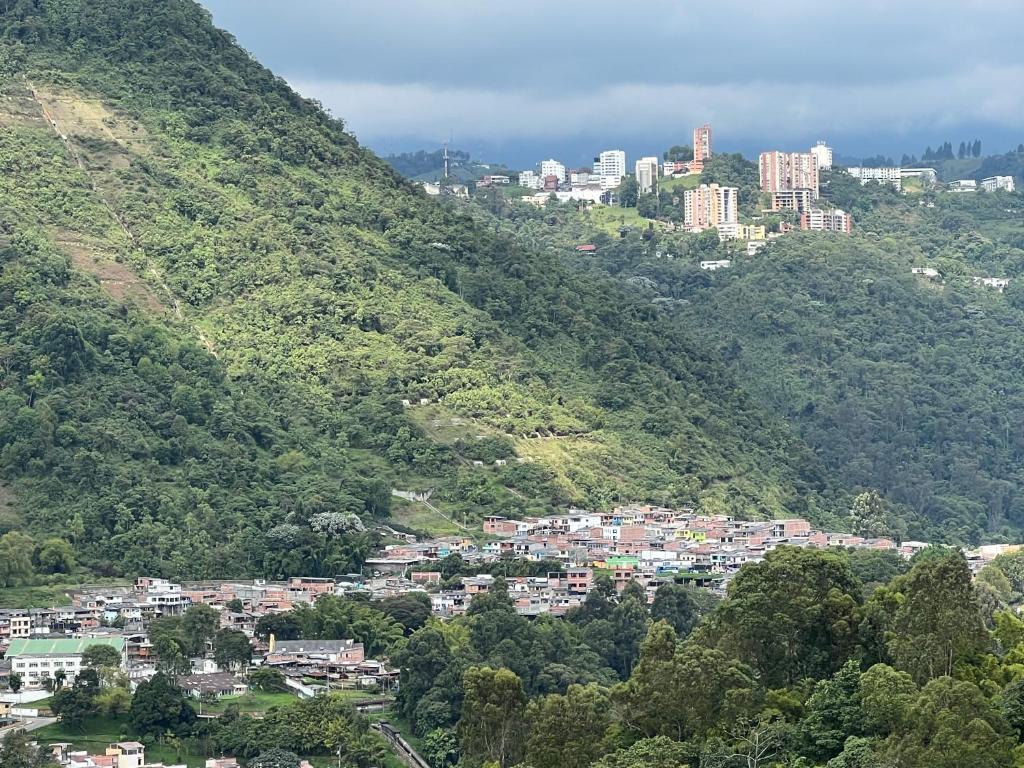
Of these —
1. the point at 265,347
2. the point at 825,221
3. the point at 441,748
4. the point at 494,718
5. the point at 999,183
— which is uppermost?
the point at 999,183

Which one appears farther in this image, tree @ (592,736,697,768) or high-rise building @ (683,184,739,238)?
high-rise building @ (683,184,739,238)

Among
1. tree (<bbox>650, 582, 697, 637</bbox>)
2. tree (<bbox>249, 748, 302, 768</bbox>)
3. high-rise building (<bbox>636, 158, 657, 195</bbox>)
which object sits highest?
high-rise building (<bbox>636, 158, 657, 195</bbox>)

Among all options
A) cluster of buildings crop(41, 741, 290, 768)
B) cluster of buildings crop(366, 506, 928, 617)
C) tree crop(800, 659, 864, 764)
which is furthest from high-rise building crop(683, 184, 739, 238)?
tree crop(800, 659, 864, 764)

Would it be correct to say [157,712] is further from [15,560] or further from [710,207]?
[710,207]

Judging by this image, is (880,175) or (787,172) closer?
(787,172)

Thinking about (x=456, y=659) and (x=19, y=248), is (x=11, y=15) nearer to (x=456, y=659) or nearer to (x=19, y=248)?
(x=19, y=248)

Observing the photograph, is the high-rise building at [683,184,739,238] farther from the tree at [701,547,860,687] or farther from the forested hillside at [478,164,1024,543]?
the tree at [701,547,860,687]

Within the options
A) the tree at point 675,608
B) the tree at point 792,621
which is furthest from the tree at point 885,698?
the tree at point 675,608

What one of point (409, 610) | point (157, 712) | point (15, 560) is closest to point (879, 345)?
point (409, 610)
